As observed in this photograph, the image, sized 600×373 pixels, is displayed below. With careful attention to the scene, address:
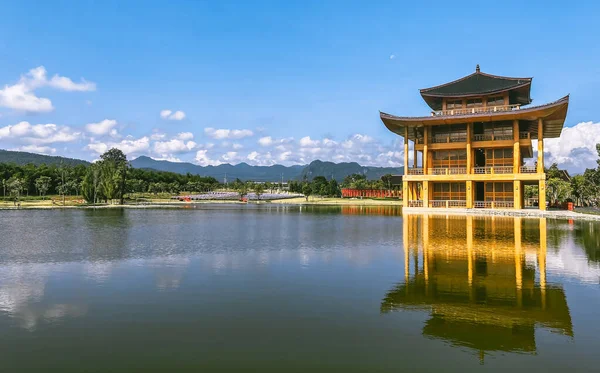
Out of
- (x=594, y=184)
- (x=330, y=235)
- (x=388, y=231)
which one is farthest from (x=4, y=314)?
(x=594, y=184)

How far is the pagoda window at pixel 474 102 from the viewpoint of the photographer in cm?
5002

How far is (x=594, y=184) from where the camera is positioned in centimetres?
4275

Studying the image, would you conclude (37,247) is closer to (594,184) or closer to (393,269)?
(393,269)

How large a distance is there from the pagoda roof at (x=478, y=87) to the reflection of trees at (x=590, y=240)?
24.6m

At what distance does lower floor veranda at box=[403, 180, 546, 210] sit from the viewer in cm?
4553

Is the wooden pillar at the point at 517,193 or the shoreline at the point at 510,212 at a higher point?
the wooden pillar at the point at 517,193

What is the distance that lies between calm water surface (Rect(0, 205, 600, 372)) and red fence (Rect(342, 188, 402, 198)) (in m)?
75.5

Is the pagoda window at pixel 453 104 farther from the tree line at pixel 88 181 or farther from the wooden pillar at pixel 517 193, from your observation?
the tree line at pixel 88 181

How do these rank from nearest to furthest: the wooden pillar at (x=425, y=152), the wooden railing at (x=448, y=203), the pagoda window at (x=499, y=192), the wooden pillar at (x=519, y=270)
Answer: the wooden pillar at (x=519, y=270) < the pagoda window at (x=499, y=192) < the wooden railing at (x=448, y=203) < the wooden pillar at (x=425, y=152)

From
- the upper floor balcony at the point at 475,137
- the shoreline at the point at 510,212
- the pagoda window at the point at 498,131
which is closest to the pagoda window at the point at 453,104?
the upper floor balcony at the point at 475,137

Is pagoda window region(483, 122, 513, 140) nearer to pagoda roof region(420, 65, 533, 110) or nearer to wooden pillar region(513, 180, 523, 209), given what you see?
pagoda roof region(420, 65, 533, 110)

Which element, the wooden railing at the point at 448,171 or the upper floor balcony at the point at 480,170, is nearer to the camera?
the upper floor balcony at the point at 480,170

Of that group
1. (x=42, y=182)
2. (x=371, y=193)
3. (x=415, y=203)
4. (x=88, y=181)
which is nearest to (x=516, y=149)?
(x=415, y=203)

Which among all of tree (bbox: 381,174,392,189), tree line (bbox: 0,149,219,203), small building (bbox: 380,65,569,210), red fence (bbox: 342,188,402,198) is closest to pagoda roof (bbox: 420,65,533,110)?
small building (bbox: 380,65,569,210)
